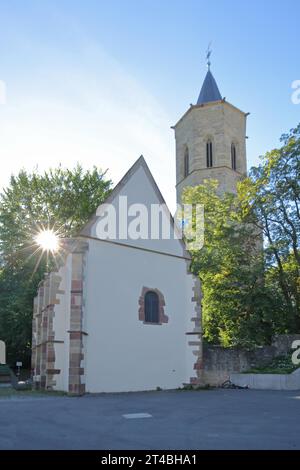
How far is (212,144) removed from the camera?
45.2 metres

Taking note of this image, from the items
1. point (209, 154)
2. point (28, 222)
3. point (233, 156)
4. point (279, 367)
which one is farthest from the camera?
point (233, 156)

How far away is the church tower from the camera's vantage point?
145ft

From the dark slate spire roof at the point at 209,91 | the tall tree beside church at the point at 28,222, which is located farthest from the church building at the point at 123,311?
the dark slate spire roof at the point at 209,91

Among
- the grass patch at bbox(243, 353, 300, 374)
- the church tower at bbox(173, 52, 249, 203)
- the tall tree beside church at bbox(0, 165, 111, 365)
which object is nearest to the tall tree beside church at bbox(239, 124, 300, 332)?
the grass patch at bbox(243, 353, 300, 374)

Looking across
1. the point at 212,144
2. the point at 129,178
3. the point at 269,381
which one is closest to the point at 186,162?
the point at 212,144

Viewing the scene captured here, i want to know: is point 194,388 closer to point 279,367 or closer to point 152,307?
point 279,367

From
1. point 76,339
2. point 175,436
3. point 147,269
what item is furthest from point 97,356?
point 175,436

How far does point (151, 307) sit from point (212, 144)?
28020mm

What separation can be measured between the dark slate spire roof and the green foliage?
24.1 metres

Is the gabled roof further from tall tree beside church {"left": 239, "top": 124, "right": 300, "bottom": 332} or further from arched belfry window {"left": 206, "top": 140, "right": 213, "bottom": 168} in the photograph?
arched belfry window {"left": 206, "top": 140, "right": 213, "bottom": 168}

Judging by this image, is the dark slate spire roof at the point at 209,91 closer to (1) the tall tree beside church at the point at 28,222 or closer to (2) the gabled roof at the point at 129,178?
(1) the tall tree beside church at the point at 28,222

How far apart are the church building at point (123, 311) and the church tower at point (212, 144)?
22.7 m

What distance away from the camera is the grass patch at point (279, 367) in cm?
1864

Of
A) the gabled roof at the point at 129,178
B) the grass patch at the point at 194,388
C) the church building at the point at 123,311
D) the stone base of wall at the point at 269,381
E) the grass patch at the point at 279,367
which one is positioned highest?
the gabled roof at the point at 129,178
